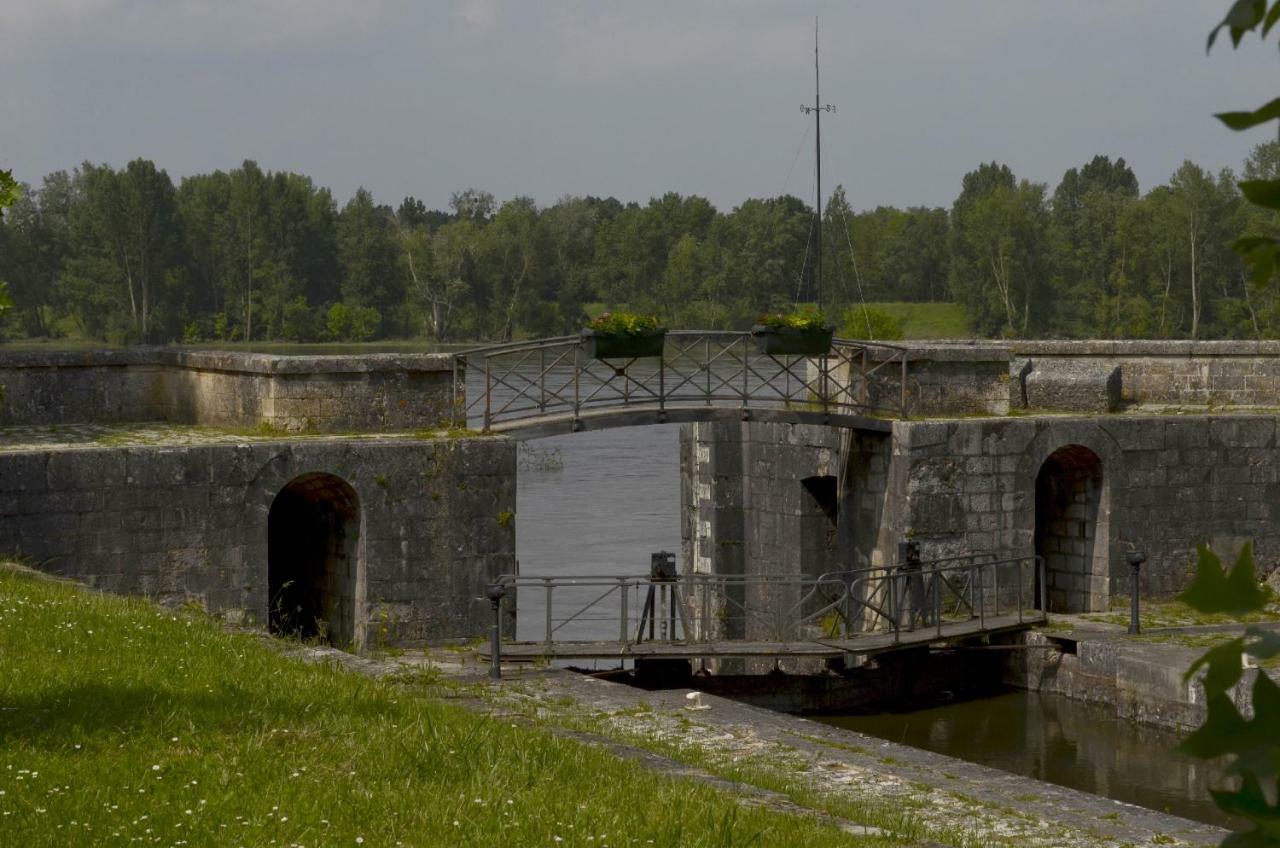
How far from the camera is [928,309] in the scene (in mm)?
70812

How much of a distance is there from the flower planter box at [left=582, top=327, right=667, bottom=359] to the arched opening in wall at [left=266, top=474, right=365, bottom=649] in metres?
2.83

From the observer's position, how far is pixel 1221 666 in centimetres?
161

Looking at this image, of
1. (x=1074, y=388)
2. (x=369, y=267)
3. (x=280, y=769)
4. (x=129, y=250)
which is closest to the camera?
(x=280, y=769)

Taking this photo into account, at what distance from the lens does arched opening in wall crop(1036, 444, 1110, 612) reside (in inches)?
722

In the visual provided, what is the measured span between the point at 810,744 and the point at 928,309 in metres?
61.1

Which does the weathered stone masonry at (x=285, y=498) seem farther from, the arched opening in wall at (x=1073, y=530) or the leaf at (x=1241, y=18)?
the leaf at (x=1241, y=18)

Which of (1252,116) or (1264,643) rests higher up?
(1252,116)

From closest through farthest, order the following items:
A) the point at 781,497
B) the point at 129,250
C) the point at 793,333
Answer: the point at 793,333
the point at 781,497
the point at 129,250

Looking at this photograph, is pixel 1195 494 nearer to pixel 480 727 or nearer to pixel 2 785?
pixel 480 727

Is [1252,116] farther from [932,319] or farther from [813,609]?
[932,319]

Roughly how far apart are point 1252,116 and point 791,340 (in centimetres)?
1590

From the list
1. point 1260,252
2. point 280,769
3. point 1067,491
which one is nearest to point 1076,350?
point 1067,491

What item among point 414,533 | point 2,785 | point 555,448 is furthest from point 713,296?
point 2,785

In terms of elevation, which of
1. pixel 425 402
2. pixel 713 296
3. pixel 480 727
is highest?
pixel 713 296
